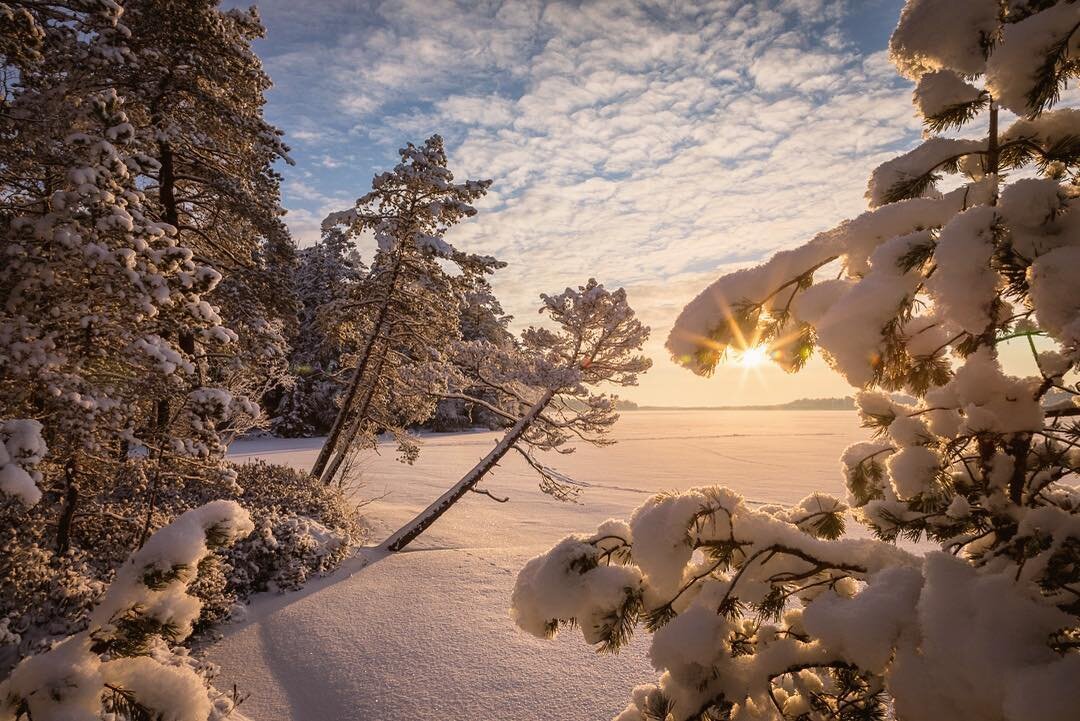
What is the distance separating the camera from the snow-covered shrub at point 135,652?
1.48 metres

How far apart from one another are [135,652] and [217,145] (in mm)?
7459

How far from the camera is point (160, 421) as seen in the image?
5.46m

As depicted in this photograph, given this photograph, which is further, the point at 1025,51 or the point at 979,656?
the point at 1025,51

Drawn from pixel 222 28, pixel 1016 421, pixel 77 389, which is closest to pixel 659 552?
pixel 1016 421

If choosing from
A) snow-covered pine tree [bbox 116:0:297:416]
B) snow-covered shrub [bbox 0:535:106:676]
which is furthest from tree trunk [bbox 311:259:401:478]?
snow-covered shrub [bbox 0:535:106:676]

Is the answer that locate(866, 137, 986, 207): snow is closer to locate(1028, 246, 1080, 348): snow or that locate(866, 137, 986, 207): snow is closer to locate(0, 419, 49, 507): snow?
locate(1028, 246, 1080, 348): snow

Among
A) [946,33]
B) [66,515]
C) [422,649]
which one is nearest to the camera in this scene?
[946,33]

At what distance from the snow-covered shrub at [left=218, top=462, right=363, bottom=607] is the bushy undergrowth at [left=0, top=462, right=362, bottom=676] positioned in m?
0.01

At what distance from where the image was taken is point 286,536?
6.98m

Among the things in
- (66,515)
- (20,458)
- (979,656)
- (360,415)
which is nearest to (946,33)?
(979,656)

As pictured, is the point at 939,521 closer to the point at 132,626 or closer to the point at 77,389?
the point at 132,626

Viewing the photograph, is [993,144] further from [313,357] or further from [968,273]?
[313,357]

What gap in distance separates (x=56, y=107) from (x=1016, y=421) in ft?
24.6

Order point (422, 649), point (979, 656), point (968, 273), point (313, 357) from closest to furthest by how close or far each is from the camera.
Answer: point (979, 656) → point (968, 273) → point (422, 649) → point (313, 357)
